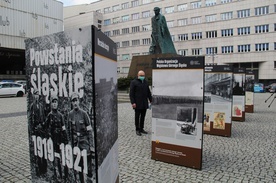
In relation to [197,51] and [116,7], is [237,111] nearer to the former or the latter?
[197,51]

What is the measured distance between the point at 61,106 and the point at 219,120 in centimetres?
600

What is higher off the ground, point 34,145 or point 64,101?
point 64,101

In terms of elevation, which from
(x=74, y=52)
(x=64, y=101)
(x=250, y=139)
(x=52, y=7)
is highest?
(x=52, y=7)

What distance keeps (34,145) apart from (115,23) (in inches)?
2734

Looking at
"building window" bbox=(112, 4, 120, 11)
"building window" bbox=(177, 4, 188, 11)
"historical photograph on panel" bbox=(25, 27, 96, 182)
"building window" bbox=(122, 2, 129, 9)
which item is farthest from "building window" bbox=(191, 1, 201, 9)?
"historical photograph on panel" bbox=(25, 27, 96, 182)

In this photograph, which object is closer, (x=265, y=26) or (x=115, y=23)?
(x=265, y=26)

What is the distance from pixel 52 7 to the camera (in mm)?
47938

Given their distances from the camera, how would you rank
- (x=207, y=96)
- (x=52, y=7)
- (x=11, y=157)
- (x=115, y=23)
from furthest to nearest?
(x=115, y=23), (x=52, y=7), (x=207, y=96), (x=11, y=157)

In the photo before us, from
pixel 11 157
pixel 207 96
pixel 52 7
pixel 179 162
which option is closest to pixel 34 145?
pixel 179 162

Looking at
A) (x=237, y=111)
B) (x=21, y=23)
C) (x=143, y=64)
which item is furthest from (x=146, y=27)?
(x=237, y=111)

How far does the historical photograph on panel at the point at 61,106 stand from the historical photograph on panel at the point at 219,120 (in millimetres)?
5857

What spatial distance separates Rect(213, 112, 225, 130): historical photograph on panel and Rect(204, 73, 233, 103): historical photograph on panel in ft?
1.26

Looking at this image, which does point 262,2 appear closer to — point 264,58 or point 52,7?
point 264,58

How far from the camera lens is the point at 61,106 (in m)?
1.96
